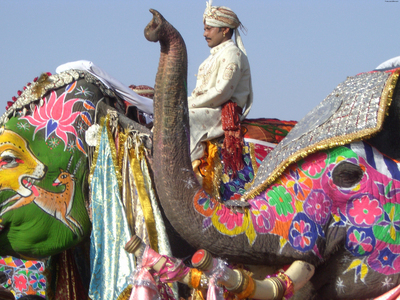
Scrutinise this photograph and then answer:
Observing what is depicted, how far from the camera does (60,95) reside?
4207 mm

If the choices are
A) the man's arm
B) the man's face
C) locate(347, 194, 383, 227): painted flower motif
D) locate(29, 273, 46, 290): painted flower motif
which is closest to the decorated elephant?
locate(347, 194, 383, 227): painted flower motif

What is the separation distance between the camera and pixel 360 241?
335 centimetres

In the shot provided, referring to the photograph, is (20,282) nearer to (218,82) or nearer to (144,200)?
(144,200)

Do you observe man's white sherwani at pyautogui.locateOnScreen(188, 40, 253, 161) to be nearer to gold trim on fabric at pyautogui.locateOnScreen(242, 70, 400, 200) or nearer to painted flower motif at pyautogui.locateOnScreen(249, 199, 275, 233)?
gold trim on fabric at pyautogui.locateOnScreen(242, 70, 400, 200)

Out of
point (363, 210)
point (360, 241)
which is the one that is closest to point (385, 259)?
point (360, 241)

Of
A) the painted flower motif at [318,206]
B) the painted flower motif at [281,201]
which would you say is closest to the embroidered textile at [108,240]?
the painted flower motif at [281,201]

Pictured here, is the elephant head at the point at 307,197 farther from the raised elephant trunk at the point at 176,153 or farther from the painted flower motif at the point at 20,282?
the painted flower motif at the point at 20,282

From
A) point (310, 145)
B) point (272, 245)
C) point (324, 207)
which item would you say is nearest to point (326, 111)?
point (310, 145)

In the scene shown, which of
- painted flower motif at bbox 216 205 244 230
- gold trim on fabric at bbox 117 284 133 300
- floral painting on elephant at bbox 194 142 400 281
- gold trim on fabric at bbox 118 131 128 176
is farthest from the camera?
gold trim on fabric at bbox 118 131 128 176

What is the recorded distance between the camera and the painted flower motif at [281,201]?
10.8 ft

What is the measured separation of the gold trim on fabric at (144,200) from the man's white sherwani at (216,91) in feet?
1.17

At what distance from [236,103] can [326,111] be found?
845mm

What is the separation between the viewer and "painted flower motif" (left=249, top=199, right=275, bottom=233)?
10.6ft

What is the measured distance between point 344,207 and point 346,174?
5.9 inches
